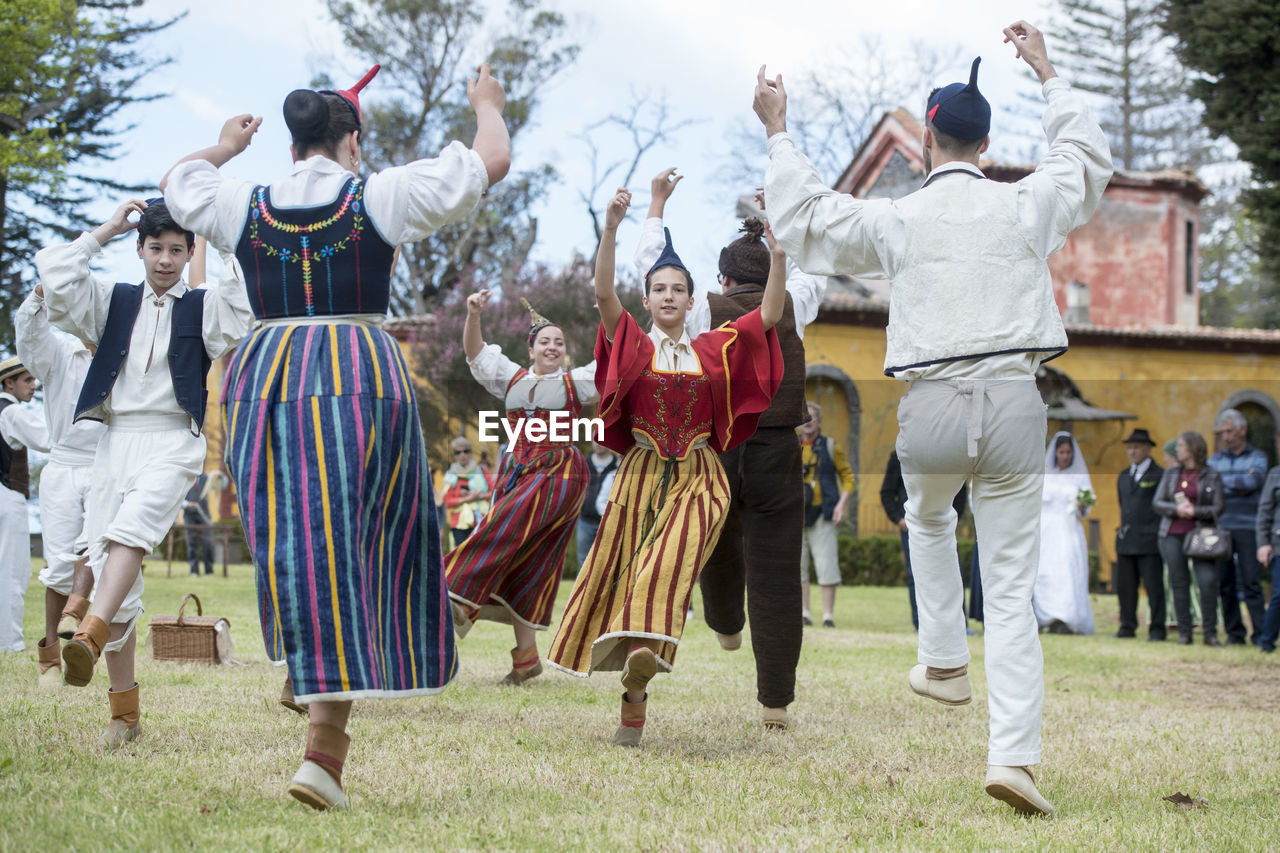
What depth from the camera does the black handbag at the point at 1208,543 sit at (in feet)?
38.0

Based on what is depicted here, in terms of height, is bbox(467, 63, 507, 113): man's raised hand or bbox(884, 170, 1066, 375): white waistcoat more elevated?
bbox(467, 63, 507, 113): man's raised hand

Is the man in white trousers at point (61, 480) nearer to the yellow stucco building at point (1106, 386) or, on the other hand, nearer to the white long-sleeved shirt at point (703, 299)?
the white long-sleeved shirt at point (703, 299)

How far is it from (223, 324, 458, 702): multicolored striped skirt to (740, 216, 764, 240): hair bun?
264 cm

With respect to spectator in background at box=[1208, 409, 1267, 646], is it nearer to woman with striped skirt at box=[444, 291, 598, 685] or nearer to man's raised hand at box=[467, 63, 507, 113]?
woman with striped skirt at box=[444, 291, 598, 685]

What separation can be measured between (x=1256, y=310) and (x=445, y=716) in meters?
46.0

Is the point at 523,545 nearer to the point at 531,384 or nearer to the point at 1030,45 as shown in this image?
the point at 531,384

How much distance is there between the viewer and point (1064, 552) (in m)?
13.2

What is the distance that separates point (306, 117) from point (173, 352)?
1416mm

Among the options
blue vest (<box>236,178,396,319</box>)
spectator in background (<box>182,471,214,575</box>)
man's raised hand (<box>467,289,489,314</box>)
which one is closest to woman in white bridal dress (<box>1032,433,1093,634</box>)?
man's raised hand (<box>467,289,489,314</box>)

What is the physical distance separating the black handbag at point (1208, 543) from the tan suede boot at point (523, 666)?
23.9 feet

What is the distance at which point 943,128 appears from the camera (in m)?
4.21

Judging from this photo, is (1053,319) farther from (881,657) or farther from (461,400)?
(461,400)

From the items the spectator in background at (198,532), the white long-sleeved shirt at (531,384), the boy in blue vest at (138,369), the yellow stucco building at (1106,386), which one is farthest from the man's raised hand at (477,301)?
the yellow stucco building at (1106,386)

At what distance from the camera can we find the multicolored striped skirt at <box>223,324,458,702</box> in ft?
12.0
